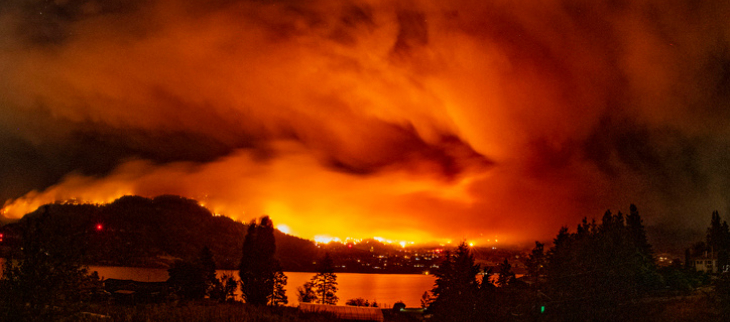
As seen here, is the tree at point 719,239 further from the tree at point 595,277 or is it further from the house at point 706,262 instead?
the tree at point 595,277

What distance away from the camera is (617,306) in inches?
1421

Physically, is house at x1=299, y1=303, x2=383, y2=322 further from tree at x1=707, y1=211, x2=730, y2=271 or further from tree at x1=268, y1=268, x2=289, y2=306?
tree at x1=707, y1=211, x2=730, y2=271

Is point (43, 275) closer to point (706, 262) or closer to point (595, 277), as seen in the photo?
point (595, 277)

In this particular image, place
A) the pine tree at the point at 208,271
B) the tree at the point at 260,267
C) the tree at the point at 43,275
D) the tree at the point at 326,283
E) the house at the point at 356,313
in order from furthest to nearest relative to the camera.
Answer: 1. the tree at the point at 326,283
2. the pine tree at the point at 208,271
3. the tree at the point at 260,267
4. the house at the point at 356,313
5. the tree at the point at 43,275

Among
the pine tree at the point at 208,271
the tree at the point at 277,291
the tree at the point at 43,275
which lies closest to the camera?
the tree at the point at 43,275

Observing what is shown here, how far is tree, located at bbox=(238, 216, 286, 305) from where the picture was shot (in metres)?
59.8

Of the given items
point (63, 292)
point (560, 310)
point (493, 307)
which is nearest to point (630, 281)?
point (560, 310)

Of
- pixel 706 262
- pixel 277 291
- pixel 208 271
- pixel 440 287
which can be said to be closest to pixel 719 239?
pixel 706 262

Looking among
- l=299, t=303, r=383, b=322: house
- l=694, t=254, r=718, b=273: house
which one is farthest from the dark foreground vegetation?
l=299, t=303, r=383, b=322: house

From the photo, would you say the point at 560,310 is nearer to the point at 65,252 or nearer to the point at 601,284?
the point at 601,284

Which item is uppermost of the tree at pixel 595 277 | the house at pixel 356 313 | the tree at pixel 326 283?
the tree at pixel 595 277

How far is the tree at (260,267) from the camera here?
196 feet

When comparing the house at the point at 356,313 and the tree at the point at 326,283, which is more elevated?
the tree at the point at 326,283

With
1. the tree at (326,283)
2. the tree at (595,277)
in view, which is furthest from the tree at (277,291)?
the tree at (595,277)
